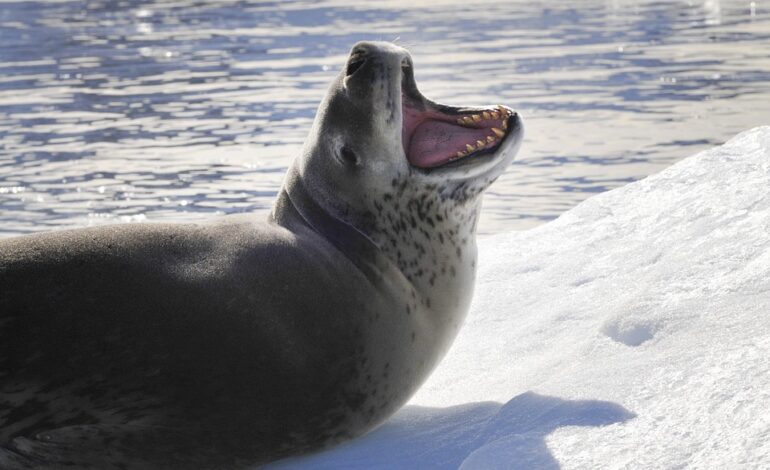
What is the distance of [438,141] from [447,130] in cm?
4

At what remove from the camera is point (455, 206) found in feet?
14.0

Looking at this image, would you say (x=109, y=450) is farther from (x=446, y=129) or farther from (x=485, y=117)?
(x=485, y=117)

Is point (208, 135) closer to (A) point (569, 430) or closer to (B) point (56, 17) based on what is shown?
→ (A) point (569, 430)

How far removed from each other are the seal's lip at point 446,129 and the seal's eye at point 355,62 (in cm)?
20

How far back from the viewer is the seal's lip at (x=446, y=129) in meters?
4.23

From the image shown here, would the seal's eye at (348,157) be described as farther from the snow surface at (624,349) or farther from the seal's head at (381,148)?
the snow surface at (624,349)

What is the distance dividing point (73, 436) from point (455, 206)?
142 cm

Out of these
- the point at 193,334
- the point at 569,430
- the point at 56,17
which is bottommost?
the point at 56,17

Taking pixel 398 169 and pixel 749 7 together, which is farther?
pixel 749 7

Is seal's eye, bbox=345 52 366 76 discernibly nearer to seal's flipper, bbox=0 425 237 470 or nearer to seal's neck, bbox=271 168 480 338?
seal's neck, bbox=271 168 480 338

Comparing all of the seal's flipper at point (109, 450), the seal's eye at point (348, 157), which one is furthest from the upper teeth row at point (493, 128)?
the seal's flipper at point (109, 450)

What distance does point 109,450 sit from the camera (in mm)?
3467

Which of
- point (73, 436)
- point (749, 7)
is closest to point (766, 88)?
point (749, 7)

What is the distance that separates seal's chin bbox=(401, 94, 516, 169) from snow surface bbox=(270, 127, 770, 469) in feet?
2.16
